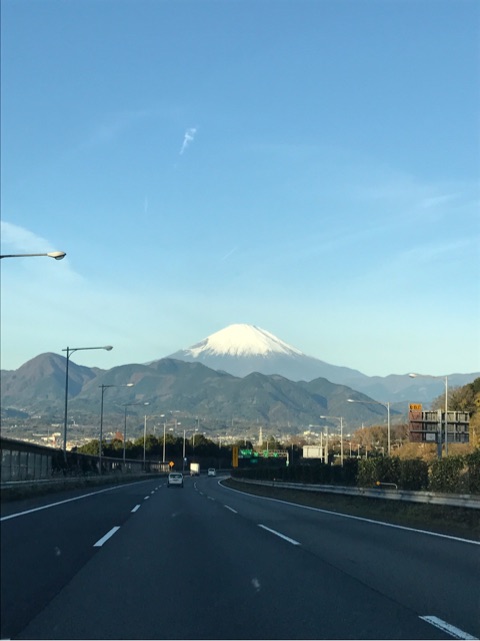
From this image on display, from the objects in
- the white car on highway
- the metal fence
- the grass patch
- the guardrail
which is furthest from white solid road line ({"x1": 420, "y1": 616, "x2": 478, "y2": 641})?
the white car on highway

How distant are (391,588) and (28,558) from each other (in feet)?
20.6

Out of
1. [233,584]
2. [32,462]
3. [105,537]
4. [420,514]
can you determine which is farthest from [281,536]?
[32,462]

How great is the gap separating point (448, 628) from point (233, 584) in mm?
3633

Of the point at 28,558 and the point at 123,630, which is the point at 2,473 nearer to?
the point at 28,558

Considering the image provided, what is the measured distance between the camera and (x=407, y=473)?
33.5 metres

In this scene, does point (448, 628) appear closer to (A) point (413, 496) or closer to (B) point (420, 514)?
(B) point (420, 514)

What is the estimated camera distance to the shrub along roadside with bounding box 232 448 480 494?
25622mm

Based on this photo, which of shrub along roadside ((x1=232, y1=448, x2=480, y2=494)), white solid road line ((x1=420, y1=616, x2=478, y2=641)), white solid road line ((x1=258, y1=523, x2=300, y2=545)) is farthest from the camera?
shrub along roadside ((x1=232, y1=448, x2=480, y2=494))

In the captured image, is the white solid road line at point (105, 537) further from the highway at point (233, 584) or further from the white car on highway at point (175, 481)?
the white car on highway at point (175, 481)

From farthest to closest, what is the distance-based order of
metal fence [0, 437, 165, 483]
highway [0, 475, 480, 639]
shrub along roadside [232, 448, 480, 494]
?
metal fence [0, 437, 165, 483], shrub along roadside [232, 448, 480, 494], highway [0, 475, 480, 639]

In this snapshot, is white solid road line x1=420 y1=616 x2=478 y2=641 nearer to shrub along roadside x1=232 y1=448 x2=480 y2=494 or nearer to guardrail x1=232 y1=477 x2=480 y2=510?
guardrail x1=232 y1=477 x2=480 y2=510

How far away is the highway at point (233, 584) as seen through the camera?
26.6 feet

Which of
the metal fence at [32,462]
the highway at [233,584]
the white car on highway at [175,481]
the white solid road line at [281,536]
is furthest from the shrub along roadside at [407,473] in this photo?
the metal fence at [32,462]

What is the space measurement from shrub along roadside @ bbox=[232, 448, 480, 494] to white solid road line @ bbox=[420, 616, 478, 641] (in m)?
17.1
